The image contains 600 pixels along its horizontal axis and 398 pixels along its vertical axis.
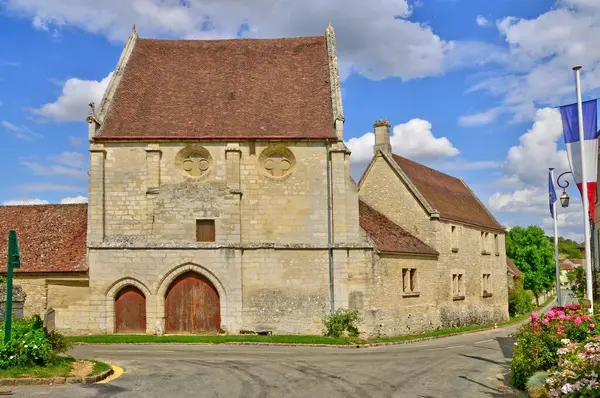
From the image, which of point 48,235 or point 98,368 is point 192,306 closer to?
point 48,235

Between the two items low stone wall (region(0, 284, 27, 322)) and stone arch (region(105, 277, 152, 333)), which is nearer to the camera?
low stone wall (region(0, 284, 27, 322))

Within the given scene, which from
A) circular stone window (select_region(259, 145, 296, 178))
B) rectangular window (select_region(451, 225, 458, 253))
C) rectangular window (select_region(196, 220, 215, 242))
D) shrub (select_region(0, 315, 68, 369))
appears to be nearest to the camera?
shrub (select_region(0, 315, 68, 369))

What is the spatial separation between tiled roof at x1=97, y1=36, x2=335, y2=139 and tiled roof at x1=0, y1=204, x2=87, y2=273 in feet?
15.1

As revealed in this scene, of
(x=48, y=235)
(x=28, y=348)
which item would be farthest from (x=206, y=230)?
(x=28, y=348)

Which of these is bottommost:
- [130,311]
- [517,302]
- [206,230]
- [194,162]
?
[517,302]

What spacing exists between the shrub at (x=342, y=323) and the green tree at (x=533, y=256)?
45.2 m

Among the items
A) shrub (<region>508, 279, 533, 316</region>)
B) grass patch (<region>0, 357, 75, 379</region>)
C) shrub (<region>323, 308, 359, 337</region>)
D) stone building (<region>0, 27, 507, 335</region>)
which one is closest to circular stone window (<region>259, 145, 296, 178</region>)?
stone building (<region>0, 27, 507, 335</region>)

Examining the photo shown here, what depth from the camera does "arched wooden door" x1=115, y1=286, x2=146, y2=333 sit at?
81.3ft

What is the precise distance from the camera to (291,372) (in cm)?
1488

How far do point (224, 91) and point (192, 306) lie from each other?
9.95m

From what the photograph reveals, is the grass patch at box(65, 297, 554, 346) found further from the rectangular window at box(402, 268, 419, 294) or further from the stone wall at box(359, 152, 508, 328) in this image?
the stone wall at box(359, 152, 508, 328)

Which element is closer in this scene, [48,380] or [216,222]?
[48,380]

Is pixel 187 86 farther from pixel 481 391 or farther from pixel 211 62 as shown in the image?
pixel 481 391

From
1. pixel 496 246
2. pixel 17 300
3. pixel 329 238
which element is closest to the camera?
pixel 17 300
